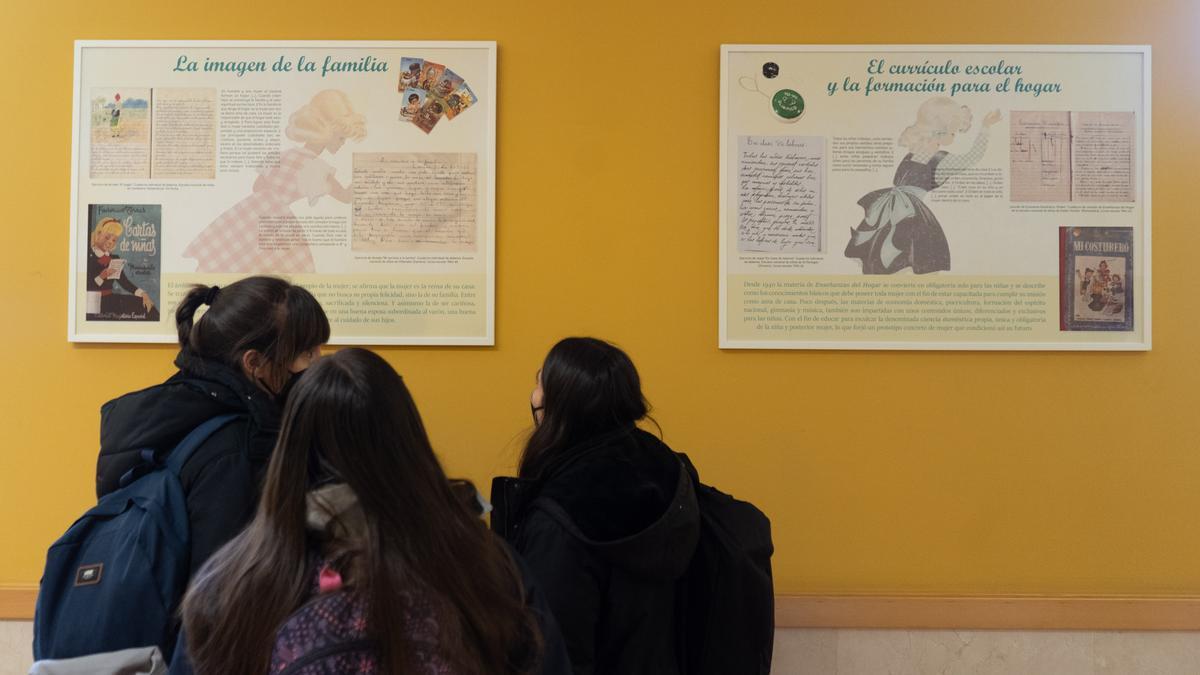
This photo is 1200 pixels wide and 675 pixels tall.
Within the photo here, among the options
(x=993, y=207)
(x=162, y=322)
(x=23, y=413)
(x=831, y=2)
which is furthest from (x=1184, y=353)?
(x=23, y=413)

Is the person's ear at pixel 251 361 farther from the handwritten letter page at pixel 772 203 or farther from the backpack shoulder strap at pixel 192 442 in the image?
the handwritten letter page at pixel 772 203

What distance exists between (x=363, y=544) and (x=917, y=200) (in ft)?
6.45

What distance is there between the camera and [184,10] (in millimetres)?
2553

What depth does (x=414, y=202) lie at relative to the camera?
250 cm

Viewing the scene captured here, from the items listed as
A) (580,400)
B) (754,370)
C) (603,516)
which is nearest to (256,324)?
(580,400)

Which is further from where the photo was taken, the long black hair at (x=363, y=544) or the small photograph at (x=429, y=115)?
the small photograph at (x=429, y=115)

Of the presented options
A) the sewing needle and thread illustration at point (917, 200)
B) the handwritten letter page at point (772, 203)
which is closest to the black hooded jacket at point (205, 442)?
the handwritten letter page at point (772, 203)

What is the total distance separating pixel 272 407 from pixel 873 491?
1.66m

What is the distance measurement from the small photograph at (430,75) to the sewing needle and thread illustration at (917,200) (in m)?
1.25

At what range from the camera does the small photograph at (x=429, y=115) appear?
8.20 ft

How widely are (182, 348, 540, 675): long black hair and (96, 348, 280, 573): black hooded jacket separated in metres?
0.44

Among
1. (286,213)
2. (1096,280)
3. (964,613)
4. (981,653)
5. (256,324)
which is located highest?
(286,213)

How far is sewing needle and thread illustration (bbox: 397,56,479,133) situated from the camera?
8.20 feet

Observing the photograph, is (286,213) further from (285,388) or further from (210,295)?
(285,388)
